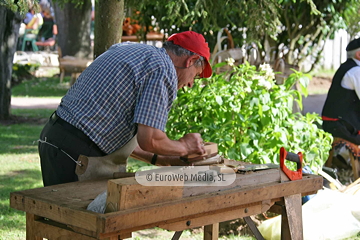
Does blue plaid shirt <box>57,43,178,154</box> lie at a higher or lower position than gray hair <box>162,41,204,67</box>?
lower

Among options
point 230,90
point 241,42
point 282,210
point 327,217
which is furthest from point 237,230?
point 241,42

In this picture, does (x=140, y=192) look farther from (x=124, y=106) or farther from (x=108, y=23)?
(x=108, y=23)

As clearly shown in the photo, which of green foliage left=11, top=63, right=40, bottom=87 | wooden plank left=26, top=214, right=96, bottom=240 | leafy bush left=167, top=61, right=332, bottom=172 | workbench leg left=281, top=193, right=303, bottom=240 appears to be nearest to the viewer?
wooden plank left=26, top=214, right=96, bottom=240

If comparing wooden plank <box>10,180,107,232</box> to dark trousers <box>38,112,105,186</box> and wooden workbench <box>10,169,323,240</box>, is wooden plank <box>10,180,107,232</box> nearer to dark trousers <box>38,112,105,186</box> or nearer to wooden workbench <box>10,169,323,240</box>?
wooden workbench <box>10,169,323,240</box>

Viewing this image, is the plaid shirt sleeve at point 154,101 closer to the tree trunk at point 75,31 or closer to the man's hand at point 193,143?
the man's hand at point 193,143

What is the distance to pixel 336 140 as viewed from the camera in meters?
5.53

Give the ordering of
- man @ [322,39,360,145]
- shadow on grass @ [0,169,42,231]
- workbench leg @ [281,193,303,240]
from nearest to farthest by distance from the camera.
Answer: workbench leg @ [281,193,303,240] < shadow on grass @ [0,169,42,231] < man @ [322,39,360,145]

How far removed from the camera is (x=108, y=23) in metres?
4.51

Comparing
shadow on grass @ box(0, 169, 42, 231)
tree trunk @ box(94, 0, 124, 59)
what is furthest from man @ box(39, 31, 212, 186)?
tree trunk @ box(94, 0, 124, 59)

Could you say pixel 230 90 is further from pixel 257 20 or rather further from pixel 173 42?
pixel 173 42

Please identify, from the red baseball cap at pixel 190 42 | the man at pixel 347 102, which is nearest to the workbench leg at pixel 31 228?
the red baseball cap at pixel 190 42

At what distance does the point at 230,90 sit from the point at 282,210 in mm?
1693

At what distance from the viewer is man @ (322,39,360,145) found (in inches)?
212

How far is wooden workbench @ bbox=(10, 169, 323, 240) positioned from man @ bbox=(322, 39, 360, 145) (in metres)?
2.77
